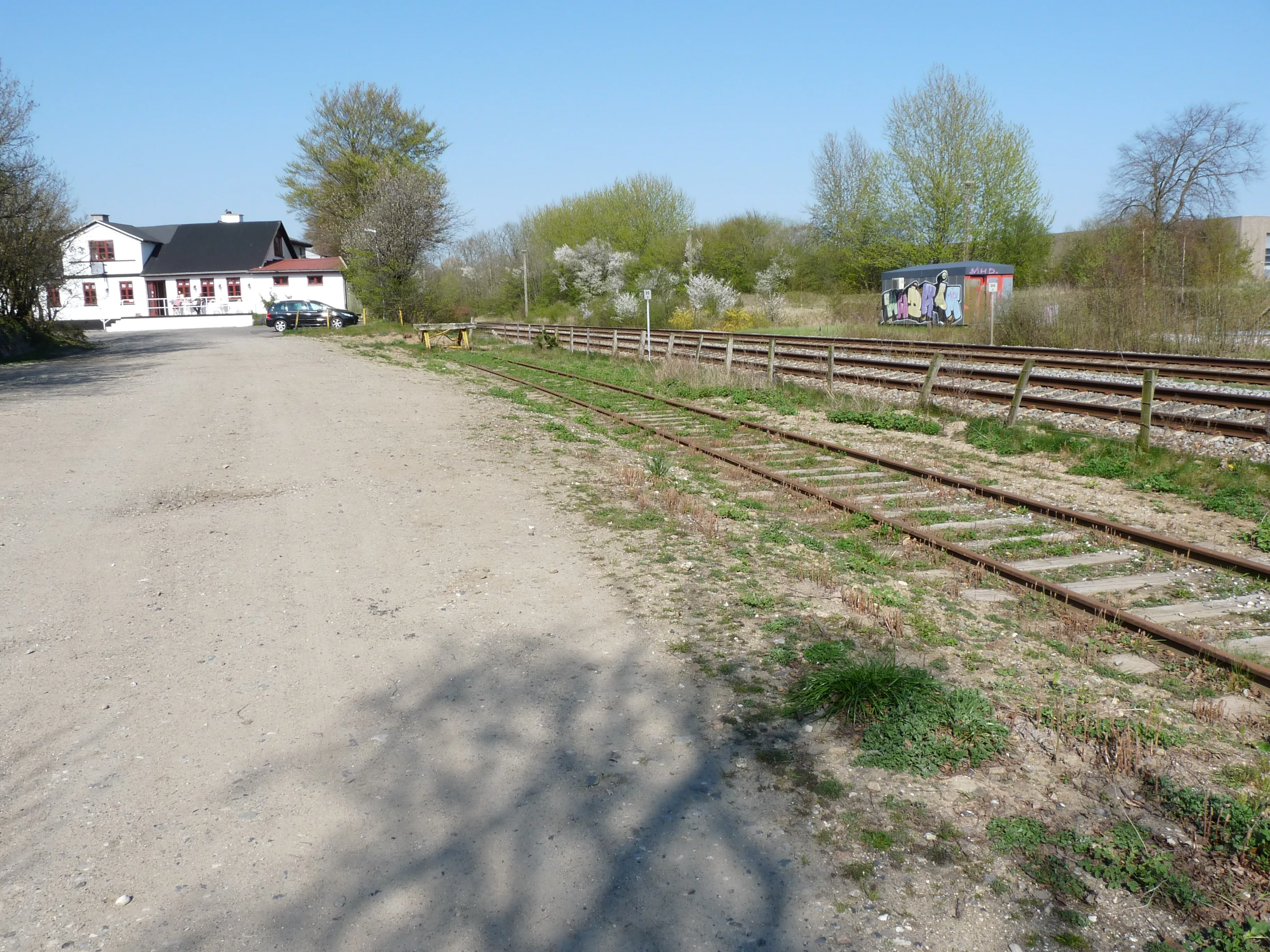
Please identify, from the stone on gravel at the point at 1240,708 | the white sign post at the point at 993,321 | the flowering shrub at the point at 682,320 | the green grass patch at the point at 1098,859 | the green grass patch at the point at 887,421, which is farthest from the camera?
the flowering shrub at the point at 682,320

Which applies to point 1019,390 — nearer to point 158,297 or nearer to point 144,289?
point 144,289

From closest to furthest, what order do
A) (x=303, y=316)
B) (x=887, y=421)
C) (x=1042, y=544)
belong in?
(x=1042, y=544), (x=887, y=421), (x=303, y=316)

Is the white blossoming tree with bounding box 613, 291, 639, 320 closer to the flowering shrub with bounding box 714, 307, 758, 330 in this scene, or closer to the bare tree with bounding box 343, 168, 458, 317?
the flowering shrub with bounding box 714, 307, 758, 330

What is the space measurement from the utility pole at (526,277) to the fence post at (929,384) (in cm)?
3362

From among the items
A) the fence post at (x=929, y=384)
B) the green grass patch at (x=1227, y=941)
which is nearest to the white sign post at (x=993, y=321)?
the fence post at (x=929, y=384)

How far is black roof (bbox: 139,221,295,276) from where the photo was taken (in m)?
65.2

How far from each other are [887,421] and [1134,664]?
9394mm

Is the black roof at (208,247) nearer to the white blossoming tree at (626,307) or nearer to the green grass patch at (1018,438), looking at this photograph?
the white blossoming tree at (626,307)

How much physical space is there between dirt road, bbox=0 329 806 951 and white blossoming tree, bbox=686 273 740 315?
3813 centimetres

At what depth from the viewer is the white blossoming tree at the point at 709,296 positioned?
46.0 m

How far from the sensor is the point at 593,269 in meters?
61.7

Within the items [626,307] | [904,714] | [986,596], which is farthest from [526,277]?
[904,714]

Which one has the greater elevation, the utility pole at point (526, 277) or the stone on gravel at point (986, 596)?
the utility pole at point (526, 277)

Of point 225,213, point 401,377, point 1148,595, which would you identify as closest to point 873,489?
point 1148,595
